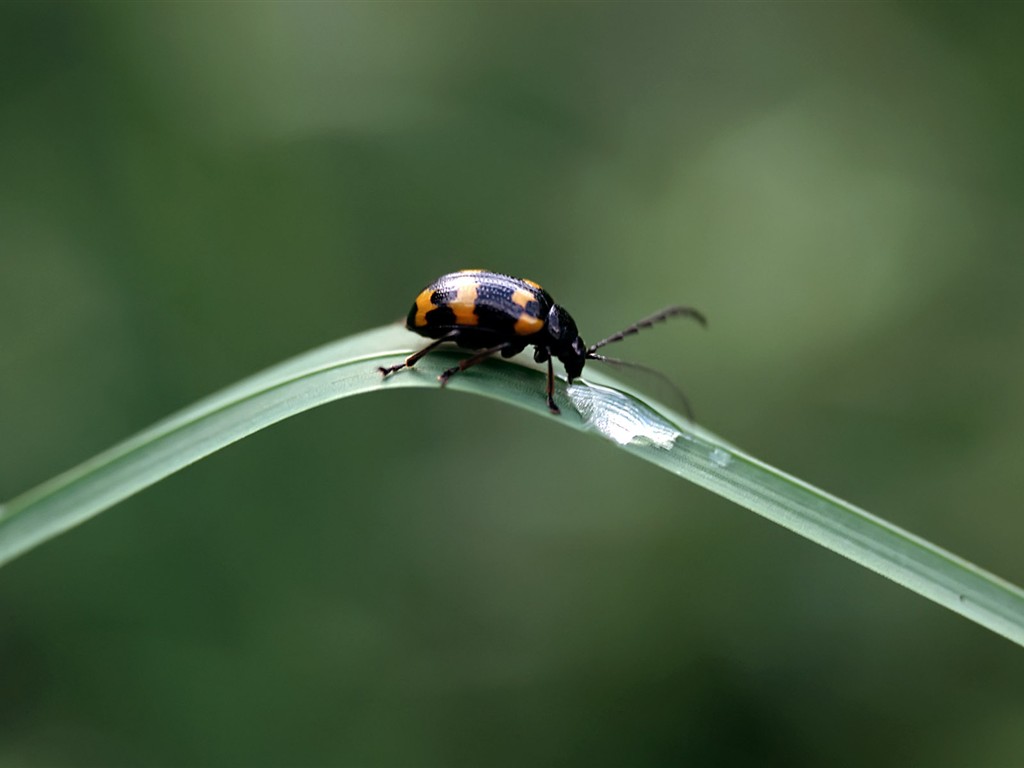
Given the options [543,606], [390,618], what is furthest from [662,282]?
[390,618]

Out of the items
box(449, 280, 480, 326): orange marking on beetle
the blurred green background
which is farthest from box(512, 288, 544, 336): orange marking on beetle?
the blurred green background

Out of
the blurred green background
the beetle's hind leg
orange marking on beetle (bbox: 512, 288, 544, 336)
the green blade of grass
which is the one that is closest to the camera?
the green blade of grass

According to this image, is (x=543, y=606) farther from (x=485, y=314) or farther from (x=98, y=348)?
(x=98, y=348)

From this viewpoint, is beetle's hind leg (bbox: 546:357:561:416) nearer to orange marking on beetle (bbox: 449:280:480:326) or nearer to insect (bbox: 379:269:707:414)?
insect (bbox: 379:269:707:414)

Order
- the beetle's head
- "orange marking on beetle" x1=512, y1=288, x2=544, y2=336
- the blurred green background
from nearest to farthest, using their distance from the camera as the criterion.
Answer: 1. "orange marking on beetle" x1=512, y1=288, x2=544, y2=336
2. the beetle's head
3. the blurred green background

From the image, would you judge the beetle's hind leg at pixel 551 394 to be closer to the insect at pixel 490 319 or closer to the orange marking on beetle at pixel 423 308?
the insect at pixel 490 319


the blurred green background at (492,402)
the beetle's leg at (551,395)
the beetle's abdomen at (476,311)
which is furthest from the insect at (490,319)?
the blurred green background at (492,402)
